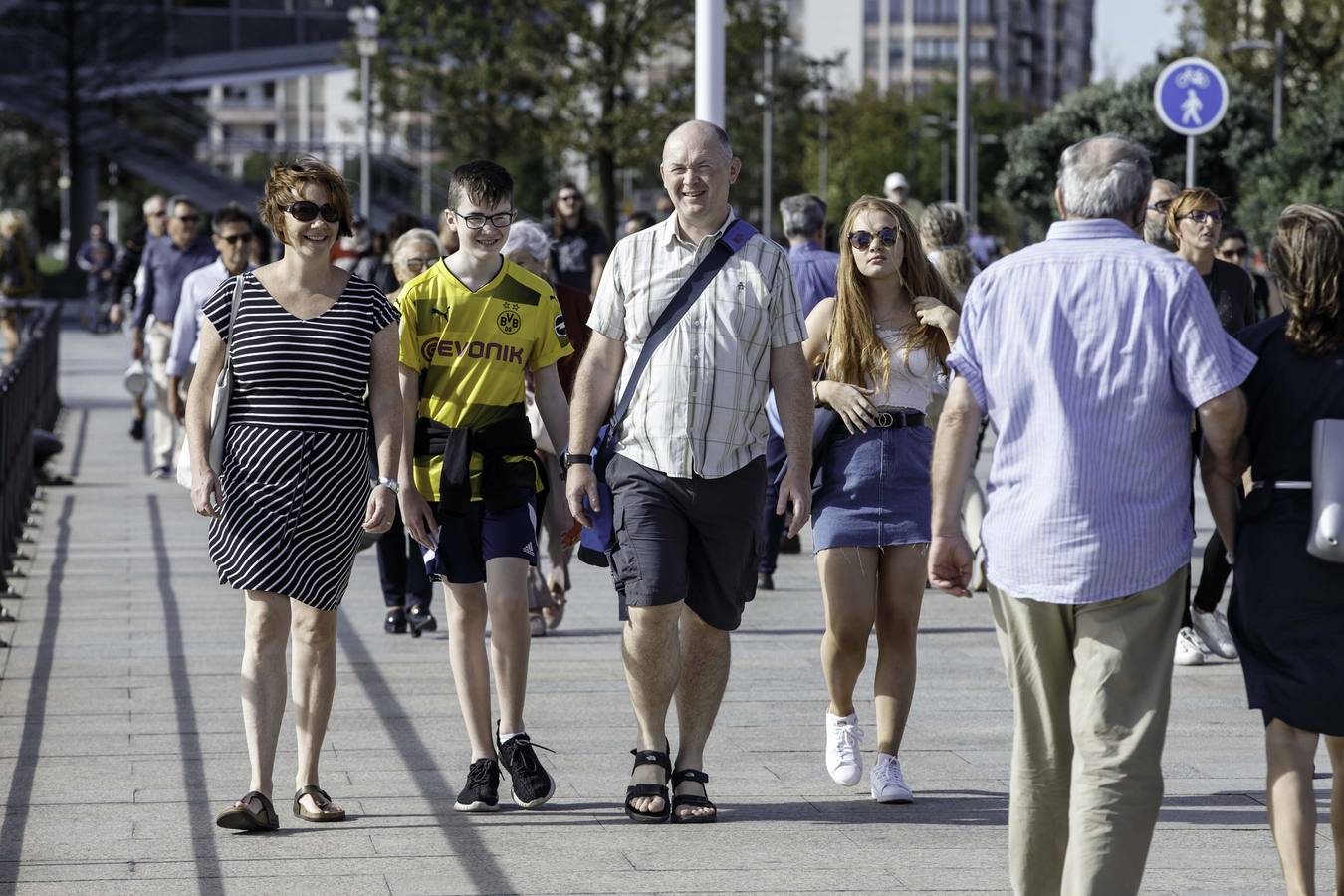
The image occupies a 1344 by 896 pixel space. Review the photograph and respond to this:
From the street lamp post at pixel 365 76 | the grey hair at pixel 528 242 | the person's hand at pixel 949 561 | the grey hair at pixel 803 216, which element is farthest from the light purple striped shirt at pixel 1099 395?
the street lamp post at pixel 365 76

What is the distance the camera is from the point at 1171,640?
4676mm

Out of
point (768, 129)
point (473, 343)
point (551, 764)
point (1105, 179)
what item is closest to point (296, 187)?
point (473, 343)

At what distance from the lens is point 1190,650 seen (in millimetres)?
9062

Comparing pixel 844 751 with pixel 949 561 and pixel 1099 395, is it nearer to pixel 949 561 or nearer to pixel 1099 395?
pixel 949 561

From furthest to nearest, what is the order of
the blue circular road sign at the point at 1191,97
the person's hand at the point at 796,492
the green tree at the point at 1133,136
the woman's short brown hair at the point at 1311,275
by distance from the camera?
the green tree at the point at 1133,136 → the blue circular road sign at the point at 1191,97 → the person's hand at the point at 796,492 → the woman's short brown hair at the point at 1311,275

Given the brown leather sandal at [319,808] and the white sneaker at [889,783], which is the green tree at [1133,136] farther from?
the brown leather sandal at [319,808]

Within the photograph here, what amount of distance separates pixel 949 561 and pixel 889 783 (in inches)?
71.4

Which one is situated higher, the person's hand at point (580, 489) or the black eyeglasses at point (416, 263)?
the black eyeglasses at point (416, 263)

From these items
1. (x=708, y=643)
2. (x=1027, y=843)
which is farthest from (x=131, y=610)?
(x=1027, y=843)

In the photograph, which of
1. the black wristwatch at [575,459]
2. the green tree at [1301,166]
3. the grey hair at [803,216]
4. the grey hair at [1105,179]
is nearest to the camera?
the grey hair at [1105,179]

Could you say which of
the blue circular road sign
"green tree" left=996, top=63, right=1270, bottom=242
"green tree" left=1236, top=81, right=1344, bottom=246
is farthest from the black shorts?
"green tree" left=996, top=63, right=1270, bottom=242

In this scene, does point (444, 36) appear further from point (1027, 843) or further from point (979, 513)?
point (1027, 843)

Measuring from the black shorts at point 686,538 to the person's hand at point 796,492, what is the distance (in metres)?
0.11

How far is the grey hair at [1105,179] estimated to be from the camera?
470 centimetres
